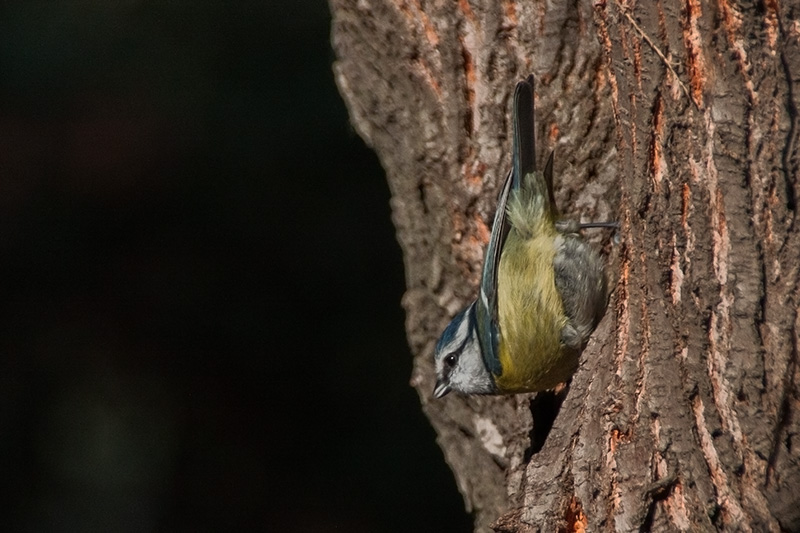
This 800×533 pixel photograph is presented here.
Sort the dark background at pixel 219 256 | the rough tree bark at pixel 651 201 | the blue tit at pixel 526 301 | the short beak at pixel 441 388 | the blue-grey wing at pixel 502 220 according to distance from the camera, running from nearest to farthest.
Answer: the rough tree bark at pixel 651 201
the blue-grey wing at pixel 502 220
the blue tit at pixel 526 301
the short beak at pixel 441 388
the dark background at pixel 219 256

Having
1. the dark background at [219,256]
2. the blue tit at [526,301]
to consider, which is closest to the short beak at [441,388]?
the blue tit at [526,301]

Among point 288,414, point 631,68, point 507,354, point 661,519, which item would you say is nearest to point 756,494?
point 661,519

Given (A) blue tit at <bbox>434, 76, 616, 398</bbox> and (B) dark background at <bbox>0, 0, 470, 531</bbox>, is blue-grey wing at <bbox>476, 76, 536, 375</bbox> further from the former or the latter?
(B) dark background at <bbox>0, 0, 470, 531</bbox>

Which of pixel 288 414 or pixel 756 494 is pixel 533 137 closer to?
pixel 756 494

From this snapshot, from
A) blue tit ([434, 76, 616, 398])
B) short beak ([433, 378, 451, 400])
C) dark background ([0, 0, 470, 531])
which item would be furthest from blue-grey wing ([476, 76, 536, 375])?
dark background ([0, 0, 470, 531])

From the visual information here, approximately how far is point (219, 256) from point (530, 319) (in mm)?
2606

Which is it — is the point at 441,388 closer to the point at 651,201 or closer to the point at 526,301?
the point at 526,301

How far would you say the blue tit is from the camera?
2.47 metres

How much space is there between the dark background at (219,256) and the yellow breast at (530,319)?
6.98ft

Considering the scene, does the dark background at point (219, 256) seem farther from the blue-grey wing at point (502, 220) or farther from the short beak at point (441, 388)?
the blue-grey wing at point (502, 220)

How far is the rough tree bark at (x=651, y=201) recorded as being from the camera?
1.47m

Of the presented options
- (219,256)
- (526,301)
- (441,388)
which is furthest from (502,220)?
(219,256)

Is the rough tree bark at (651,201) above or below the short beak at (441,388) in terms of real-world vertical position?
above

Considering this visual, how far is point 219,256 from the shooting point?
4.81 m
